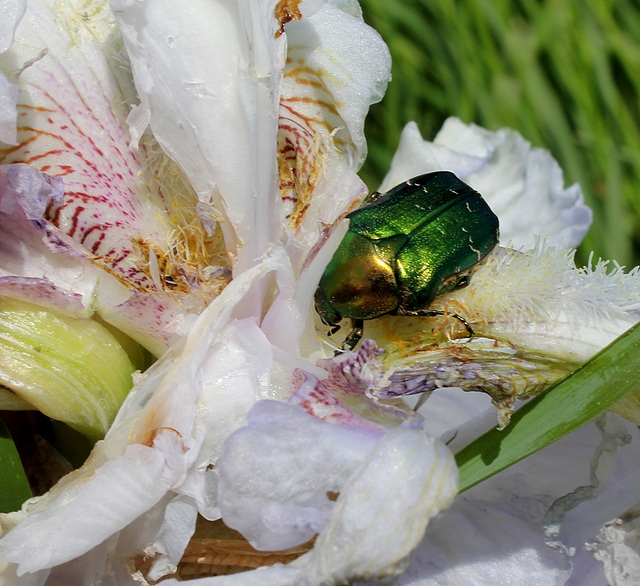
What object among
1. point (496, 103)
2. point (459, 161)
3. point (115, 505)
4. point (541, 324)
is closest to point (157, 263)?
point (115, 505)

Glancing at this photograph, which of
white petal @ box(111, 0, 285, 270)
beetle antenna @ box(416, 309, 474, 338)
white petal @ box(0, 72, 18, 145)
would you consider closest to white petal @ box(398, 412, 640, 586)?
beetle antenna @ box(416, 309, 474, 338)

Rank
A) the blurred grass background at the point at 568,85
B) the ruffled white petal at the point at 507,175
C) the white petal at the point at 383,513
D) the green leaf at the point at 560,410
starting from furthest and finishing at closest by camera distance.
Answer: the blurred grass background at the point at 568,85 → the ruffled white petal at the point at 507,175 → the green leaf at the point at 560,410 → the white petal at the point at 383,513

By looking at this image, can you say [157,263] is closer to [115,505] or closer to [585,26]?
[115,505]

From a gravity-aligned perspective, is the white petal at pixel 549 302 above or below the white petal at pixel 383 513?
below

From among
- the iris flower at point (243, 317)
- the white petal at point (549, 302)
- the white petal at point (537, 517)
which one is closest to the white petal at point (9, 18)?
the iris flower at point (243, 317)

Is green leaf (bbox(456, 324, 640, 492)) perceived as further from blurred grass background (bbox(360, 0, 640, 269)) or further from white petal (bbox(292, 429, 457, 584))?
blurred grass background (bbox(360, 0, 640, 269))

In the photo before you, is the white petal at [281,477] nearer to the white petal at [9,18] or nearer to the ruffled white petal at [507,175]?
the white petal at [9,18]

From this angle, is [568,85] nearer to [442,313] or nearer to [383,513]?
[442,313]

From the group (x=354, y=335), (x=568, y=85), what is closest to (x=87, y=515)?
(x=354, y=335)

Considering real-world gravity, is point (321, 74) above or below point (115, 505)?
above
